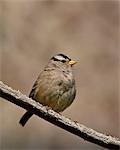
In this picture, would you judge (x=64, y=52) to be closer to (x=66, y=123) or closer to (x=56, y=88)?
(x=56, y=88)

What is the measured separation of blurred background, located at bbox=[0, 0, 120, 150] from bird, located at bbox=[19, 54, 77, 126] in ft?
12.1

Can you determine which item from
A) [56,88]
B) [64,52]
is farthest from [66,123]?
[64,52]

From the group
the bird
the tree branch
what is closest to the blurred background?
the bird

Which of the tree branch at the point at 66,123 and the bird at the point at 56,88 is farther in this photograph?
the bird at the point at 56,88

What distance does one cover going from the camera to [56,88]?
5699 mm

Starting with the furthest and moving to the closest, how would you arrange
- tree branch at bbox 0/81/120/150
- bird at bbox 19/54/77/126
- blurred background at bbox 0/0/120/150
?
blurred background at bbox 0/0/120/150 < bird at bbox 19/54/77/126 < tree branch at bbox 0/81/120/150

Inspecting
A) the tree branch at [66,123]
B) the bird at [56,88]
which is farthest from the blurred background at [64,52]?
the tree branch at [66,123]

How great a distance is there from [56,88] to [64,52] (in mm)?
6050

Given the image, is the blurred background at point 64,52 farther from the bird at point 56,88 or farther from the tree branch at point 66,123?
the tree branch at point 66,123

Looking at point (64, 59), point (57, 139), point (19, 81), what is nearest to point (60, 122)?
point (64, 59)

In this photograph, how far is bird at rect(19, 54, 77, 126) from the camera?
5.66 metres

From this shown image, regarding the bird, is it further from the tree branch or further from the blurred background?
the blurred background

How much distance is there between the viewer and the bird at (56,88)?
18.6ft

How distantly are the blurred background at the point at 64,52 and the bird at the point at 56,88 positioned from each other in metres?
Result: 3.70
